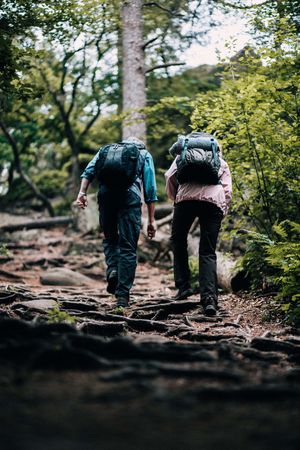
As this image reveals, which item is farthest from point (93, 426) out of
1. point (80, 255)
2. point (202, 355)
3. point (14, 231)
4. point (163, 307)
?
point (14, 231)

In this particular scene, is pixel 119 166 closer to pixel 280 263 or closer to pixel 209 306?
pixel 209 306

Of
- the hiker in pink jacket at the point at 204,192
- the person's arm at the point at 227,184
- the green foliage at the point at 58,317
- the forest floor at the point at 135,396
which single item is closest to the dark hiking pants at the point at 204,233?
the hiker in pink jacket at the point at 204,192

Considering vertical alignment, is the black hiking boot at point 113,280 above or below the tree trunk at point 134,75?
below

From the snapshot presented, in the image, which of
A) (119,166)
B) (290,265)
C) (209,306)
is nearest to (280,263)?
(290,265)

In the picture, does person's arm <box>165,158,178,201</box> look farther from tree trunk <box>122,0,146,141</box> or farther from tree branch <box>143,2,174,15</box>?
tree branch <box>143,2,174,15</box>

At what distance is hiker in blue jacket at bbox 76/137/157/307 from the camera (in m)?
5.82

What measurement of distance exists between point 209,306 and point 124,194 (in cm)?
174

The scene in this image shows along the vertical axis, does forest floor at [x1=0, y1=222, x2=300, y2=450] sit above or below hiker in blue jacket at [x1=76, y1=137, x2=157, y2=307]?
below

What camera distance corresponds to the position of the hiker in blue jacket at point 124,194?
5.82 meters

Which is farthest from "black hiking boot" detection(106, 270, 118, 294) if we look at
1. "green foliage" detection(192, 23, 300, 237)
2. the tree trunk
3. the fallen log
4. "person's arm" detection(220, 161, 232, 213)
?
the fallen log

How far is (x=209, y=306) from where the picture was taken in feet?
18.1

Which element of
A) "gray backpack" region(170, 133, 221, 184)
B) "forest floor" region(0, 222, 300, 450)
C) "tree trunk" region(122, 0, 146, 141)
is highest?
Answer: "tree trunk" region(122, 0, 146, 141)

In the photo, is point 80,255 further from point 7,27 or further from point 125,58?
point 7,27

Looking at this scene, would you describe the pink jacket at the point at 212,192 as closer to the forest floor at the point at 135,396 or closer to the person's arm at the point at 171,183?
the person's arm at the point at 171,183
